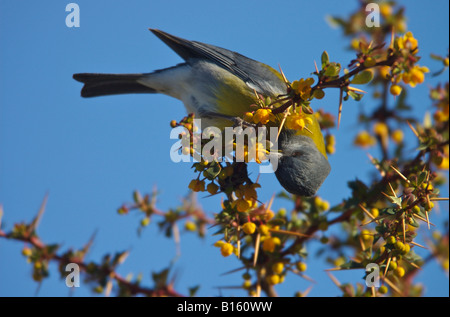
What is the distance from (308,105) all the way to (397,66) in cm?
47

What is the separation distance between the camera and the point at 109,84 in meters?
4.89

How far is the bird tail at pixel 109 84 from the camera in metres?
4.72

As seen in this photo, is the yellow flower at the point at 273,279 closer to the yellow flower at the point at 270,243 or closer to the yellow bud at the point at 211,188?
the yellow flower at the point at 270,243

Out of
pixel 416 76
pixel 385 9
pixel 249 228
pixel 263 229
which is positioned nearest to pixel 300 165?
pixel 263 229

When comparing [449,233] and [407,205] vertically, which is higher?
[449,233]

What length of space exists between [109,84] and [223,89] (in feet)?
4.97

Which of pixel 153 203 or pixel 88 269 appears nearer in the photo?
pixel 88 269

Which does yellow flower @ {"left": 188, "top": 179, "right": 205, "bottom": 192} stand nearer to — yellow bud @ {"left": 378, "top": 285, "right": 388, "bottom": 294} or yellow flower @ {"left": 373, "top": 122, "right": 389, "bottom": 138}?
yellow bud @ {"left": 378, "top": 285, "right": 388, "bottom": 294}

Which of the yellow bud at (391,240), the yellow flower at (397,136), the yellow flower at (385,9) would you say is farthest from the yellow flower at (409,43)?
the yellow flower at (397,136)

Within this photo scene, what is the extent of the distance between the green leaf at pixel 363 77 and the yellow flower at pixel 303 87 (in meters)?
0.21

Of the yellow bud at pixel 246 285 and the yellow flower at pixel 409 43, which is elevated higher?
the yellow flower at pixel 409 43

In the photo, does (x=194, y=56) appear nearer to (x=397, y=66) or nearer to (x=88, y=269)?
(x=88, y=269)
